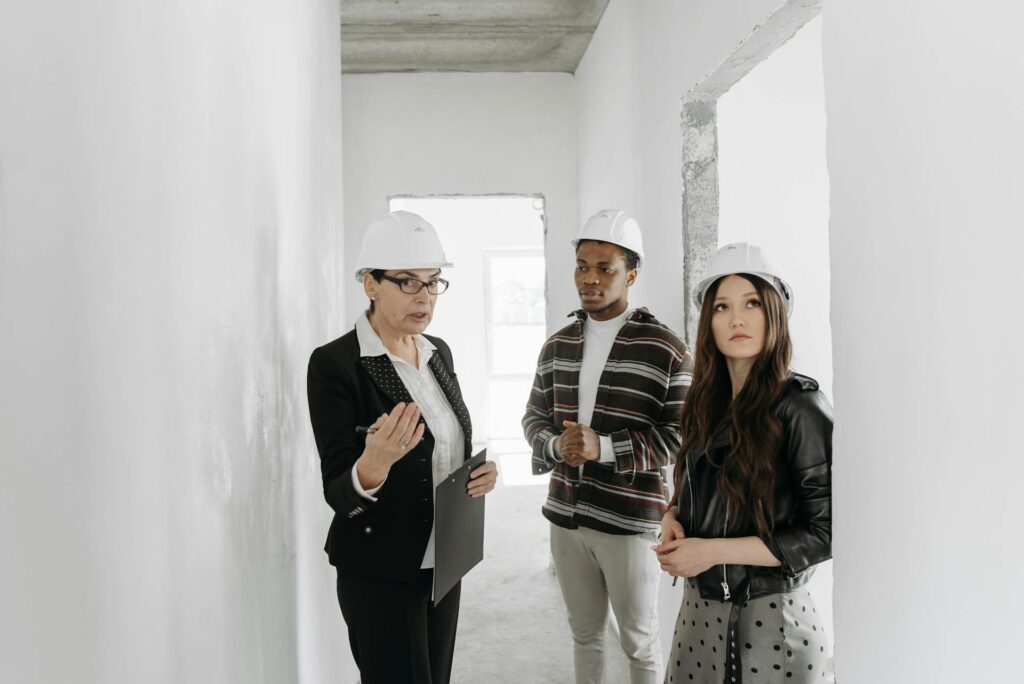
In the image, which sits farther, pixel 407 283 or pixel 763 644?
pixel 407 283

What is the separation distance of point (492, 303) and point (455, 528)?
27.6 ft

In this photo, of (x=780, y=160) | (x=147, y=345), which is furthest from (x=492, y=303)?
(x=147, y=345)

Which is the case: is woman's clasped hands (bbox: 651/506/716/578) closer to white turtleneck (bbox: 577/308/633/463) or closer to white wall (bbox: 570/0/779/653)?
white turtleneck (bbox: 577/308/633/463)

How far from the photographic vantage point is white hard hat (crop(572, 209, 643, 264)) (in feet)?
8.23

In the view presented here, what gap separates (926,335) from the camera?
3.84 feet

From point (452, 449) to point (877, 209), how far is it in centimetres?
120

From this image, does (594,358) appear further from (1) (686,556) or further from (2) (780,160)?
(2) (780,160)

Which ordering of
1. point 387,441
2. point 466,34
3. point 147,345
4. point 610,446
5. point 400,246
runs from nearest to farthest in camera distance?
point 147,345, point 387,441, point 400,246, point 610,446, point 466,34

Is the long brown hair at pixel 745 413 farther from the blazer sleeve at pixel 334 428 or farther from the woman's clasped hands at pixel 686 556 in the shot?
the blazer sleeve at pixel 334 428

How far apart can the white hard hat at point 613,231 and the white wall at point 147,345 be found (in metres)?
0.94

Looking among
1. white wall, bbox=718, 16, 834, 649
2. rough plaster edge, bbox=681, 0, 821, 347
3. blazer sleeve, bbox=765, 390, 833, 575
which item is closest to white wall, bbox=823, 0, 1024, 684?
blazer sleeve, bbox=765, 390, 833, 575

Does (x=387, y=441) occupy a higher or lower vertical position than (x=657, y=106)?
lower

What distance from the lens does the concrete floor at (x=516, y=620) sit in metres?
3.72

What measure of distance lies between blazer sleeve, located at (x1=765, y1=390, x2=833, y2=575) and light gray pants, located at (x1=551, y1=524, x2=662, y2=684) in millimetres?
905
